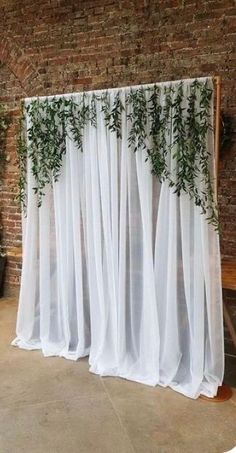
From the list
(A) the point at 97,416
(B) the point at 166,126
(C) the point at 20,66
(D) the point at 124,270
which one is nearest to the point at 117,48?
(C) the point at 20,66

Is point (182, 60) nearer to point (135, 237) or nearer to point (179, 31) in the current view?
point (179, 31)

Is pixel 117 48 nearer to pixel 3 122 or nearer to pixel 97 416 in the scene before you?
pixel 3 122

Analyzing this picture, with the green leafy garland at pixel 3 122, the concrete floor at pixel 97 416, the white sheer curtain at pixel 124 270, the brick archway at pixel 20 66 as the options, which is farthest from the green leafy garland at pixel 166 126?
the green leafy garland at pixel 3 122

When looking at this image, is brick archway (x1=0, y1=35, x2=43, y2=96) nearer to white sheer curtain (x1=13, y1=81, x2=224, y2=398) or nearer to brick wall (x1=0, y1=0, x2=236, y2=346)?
brick wall (x1=0, y1=0, x2=236, y2=346)

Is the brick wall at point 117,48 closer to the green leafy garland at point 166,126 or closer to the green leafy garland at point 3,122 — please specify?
the green leafy garland at point 3,122

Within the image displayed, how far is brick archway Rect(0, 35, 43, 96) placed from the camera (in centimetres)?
397

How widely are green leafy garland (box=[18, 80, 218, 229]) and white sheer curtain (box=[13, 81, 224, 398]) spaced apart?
0.05 m

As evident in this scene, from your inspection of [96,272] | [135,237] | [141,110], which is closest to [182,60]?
[141,110]

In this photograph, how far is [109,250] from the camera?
280 cm

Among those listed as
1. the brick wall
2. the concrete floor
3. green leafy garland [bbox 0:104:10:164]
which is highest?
the brick wall

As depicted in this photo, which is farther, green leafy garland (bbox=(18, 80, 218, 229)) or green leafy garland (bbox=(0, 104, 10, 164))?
green leafy garland (bbox=(0, 104, 10, 164))

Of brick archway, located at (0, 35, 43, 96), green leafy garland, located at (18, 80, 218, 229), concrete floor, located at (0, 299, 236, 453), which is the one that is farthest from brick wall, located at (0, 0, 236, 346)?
concrete floor, located at (0, 299, 236, 453)

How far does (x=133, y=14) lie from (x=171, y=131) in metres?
1.49

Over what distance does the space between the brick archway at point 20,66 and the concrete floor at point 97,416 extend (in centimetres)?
263
